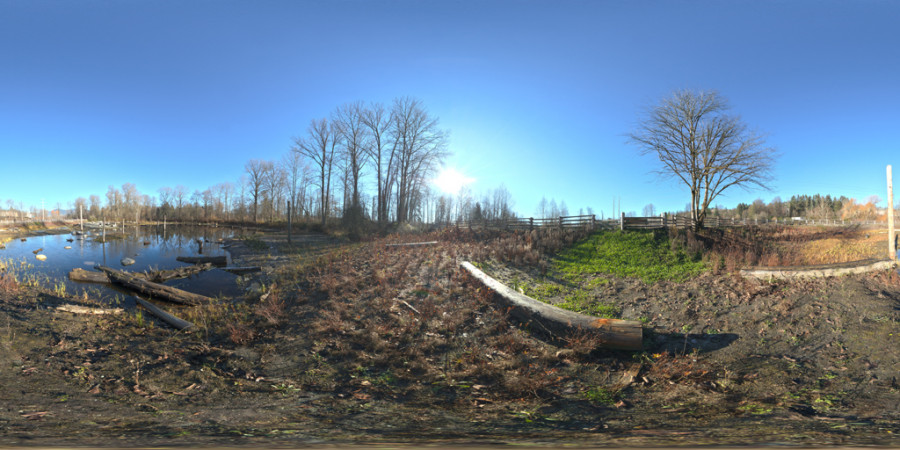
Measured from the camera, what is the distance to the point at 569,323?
7.28 m

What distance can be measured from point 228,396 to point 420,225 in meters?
26.3

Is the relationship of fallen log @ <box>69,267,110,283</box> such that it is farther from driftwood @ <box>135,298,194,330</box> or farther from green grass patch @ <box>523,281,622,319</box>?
green grass patch @ <box>523,281,622,319</box>

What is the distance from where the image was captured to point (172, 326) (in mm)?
8891

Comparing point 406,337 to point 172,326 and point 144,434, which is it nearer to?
point 144,434

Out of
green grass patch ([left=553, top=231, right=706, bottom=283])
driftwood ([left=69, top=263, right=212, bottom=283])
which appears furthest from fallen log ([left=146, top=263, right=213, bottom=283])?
green grass patch ([left=553, top=231, right=706, bottom=283])

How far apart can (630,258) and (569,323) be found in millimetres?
10238

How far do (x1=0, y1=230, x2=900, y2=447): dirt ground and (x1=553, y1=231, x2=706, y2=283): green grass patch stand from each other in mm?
2699

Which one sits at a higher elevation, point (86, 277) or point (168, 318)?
point (86, 277)

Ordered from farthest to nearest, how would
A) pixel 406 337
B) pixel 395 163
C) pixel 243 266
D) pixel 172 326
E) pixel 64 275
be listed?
1. pixel 395 163
2. pixel 243 266
3. pixel 64 275
4. pixel 172 326
5. pixel 406 337

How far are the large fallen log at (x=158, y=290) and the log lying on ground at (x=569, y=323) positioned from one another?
9810 mm

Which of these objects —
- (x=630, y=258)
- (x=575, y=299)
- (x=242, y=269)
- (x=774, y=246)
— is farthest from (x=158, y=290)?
(x=774, y=246)

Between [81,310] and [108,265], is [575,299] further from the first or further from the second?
[108,265]

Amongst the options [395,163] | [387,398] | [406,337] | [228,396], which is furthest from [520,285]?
[395,163]

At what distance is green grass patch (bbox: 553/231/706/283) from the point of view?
13451 mm
